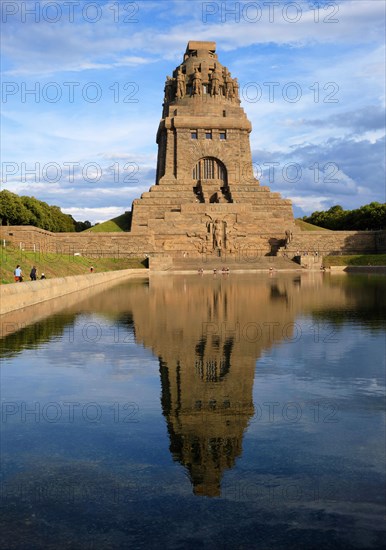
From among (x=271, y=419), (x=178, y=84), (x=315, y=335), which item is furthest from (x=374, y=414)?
(x=178, y=84)

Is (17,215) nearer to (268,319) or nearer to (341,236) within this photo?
(341,236)

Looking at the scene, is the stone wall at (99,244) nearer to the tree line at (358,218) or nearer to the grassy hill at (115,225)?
the grassy hill at (115,225)

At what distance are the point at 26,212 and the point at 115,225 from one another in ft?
37.8

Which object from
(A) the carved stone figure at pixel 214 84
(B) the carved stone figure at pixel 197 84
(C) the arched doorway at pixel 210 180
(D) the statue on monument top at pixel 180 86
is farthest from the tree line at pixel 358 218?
(D) the statue on monument top at pixel 180 86

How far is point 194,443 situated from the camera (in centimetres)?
575

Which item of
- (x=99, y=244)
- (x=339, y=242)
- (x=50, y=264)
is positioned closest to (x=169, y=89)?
(x=99, y=244)

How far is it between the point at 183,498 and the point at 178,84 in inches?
3316

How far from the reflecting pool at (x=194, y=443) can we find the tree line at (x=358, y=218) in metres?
80.8

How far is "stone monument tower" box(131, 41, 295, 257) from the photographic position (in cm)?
6919

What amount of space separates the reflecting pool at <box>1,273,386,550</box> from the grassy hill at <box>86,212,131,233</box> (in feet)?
212

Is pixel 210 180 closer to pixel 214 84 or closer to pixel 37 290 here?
pixel 214 84

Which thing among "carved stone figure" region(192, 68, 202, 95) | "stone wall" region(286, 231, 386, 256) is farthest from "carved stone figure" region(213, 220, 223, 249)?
"carved stone figure" region(192, 68, 202, 95)

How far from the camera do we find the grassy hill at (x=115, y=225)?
252ft

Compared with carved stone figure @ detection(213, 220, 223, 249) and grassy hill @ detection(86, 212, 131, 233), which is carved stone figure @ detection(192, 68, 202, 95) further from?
carved stone figure @ detection(213, 220, 223, 249)
